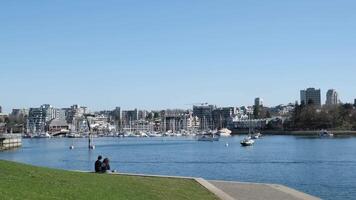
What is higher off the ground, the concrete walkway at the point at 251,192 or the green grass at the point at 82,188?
the green grass at the point at 82,188

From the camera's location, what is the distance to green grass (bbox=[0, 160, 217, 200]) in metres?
19.9

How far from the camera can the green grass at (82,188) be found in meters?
19.9

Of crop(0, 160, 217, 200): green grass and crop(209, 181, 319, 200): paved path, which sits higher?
crop(0, 160, 217, 200): green grass

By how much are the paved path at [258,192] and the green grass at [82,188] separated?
1.39m

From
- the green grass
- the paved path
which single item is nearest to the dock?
the paved path

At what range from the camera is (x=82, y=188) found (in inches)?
928

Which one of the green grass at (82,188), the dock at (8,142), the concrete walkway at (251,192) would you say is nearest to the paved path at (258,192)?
the concrete walkway at (251,192)

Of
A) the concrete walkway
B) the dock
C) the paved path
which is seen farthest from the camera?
the dock

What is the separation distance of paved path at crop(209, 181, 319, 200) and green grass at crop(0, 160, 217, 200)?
1.39 m

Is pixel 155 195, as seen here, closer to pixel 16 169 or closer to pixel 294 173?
pixel 16 169

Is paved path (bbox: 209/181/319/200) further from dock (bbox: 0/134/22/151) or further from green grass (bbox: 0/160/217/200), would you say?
dock (bbox: 0/134/22/151)

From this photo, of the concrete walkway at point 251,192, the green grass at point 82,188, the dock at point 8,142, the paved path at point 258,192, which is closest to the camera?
the green grass at point 82,188

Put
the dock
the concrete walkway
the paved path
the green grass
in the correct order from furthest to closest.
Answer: the dock < the paved path < the concrete walkway < the green grass

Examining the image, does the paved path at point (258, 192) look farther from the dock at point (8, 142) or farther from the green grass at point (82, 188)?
the dock at point (8, 142)
